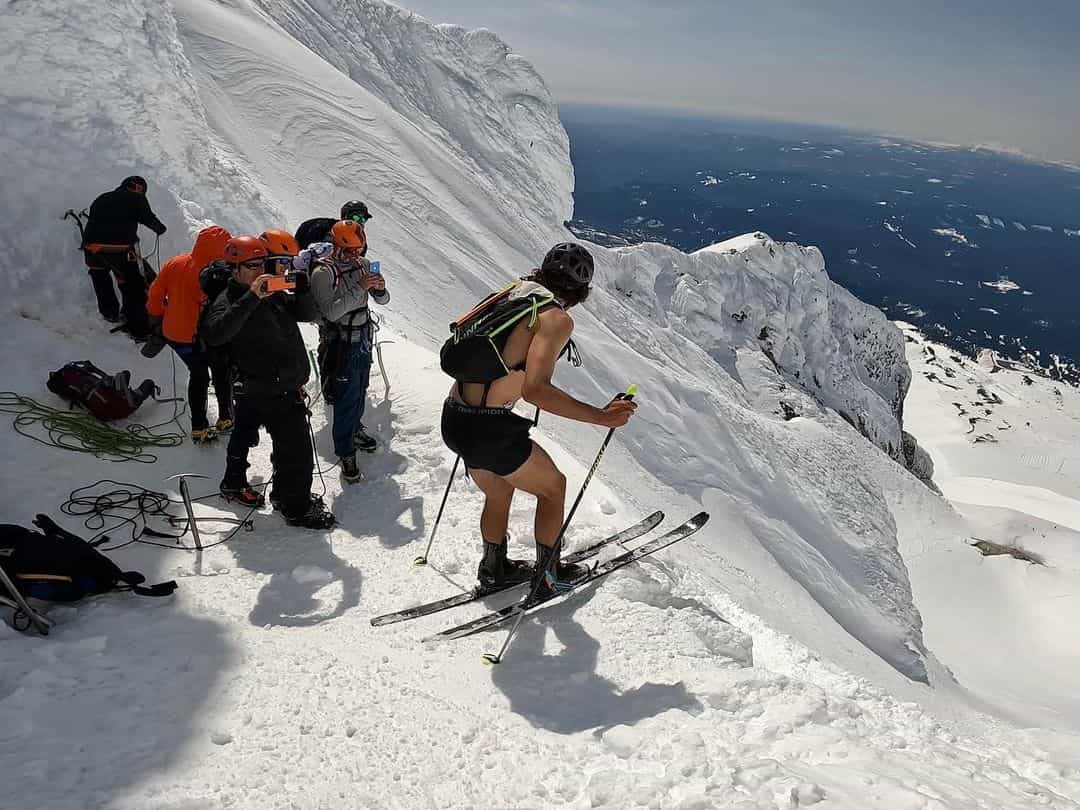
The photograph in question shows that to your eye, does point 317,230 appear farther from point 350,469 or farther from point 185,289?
point 350,469

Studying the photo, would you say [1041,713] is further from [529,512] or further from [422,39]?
[422,39]

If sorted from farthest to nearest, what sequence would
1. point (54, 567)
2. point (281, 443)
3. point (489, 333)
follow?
1. point (281, 443)
2. point (489, 333)
3. point (54, 567)

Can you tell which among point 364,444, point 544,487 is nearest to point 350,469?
point 364,444

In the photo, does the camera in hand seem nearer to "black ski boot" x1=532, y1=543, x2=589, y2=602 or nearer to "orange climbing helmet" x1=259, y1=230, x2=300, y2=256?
"orange climbing helmet" x1=259, y1=230, x2=300, y2=256

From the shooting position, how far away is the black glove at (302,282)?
569 centimetres

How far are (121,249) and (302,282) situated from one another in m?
3.41

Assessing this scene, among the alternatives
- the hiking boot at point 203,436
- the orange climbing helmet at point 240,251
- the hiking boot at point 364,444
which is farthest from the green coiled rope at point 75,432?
the orange climbing helmet at point 240,251

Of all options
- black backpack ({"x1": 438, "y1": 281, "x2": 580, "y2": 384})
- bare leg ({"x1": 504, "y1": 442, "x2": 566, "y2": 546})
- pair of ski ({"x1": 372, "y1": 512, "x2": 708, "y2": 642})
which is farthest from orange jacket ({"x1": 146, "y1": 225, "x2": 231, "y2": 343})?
bare leg ({"x1": 504, "y1": 442, "x2": 566, "y2": 546})

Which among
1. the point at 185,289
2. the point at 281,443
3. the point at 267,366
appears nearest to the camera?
the point at 267,366

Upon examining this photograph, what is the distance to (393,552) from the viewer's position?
5.64 m

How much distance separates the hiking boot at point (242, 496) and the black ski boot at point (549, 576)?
2.76 meters

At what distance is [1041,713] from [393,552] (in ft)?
78.2

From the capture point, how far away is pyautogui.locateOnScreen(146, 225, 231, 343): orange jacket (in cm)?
597

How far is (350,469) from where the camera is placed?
6543 mm
